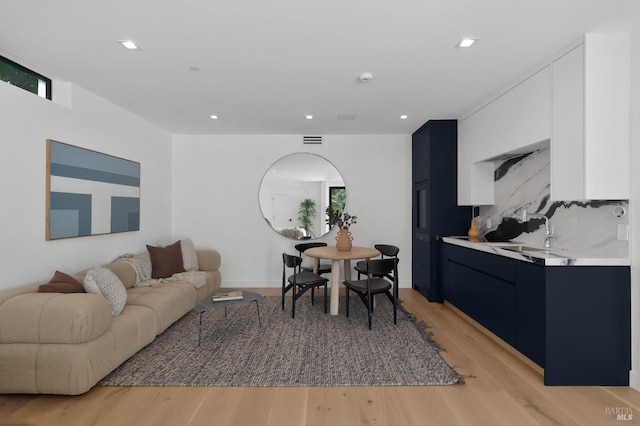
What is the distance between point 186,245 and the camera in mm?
4383

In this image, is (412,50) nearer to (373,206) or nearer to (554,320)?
(554,320)

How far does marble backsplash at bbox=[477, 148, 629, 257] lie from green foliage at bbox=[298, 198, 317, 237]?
8.01 ft

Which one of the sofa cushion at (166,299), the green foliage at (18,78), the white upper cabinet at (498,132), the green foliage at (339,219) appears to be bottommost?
the sofa cushion at (166,299)

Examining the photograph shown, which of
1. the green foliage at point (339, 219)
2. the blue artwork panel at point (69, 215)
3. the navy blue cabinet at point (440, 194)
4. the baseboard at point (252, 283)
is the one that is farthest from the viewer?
the baseboard at point (252, 283)

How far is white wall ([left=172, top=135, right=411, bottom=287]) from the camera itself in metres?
5.20

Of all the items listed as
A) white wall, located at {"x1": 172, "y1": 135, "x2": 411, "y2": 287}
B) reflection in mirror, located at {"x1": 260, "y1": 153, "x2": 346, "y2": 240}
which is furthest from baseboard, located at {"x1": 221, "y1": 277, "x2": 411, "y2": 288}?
reflection in mirror, located at {"x1": 260, "y1": 153, "x2": 346, "y2": 240}

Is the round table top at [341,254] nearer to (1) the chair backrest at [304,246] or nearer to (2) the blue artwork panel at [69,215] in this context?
(1) the chair backrest at [304,246]

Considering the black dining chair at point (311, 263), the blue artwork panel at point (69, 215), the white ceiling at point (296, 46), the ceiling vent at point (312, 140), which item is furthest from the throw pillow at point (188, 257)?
the ceiling vent at point (312, 140)

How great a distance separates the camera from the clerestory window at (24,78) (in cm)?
263

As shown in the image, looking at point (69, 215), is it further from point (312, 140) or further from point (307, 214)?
point (312, 140)

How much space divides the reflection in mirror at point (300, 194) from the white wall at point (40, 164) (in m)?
1.98

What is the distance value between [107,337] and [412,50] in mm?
3159

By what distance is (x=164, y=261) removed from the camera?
4008mm

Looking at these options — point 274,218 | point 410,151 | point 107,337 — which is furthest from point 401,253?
point 107,337
